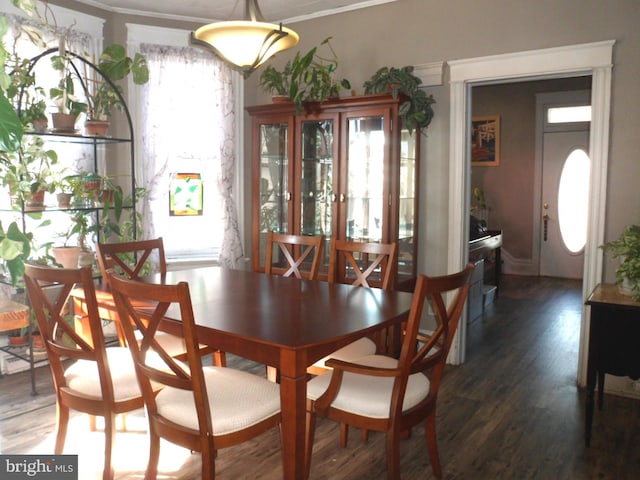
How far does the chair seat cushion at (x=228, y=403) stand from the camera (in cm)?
197

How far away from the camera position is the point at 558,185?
23.8 feet

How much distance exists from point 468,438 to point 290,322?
129 cm

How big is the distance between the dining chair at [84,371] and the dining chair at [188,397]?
6.0 inches

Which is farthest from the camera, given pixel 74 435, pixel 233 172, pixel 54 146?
pixel 233 172

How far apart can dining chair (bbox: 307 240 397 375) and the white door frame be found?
649 mm

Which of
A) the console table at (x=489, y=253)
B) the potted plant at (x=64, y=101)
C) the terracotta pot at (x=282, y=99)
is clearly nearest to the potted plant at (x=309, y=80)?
the terracotta pot at (x=282, y=99)

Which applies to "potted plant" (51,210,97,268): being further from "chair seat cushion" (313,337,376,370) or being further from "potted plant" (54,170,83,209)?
"chair seat cushion" (313,337,376,370)

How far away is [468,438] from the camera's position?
9.21ft

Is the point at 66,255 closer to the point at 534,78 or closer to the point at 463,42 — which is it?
the point at 463,42

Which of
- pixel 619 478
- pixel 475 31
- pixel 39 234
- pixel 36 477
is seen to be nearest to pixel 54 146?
pixel 39 234

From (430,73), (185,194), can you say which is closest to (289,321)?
(430,73)

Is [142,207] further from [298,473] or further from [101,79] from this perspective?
[298,473]

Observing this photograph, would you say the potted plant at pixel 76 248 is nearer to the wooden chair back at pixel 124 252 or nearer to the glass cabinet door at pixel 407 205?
the wooden chair back at pixel 124 252

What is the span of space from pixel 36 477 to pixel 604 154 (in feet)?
11.0
